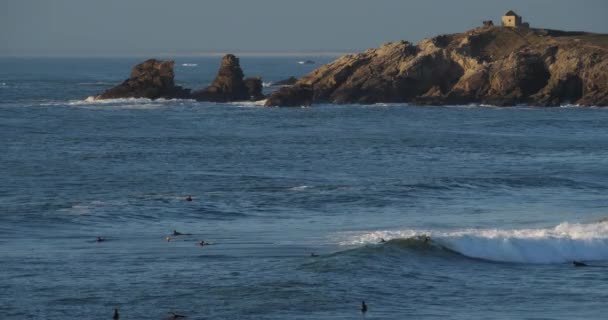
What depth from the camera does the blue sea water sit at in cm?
3197

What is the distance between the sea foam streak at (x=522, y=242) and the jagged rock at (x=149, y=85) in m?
70.2

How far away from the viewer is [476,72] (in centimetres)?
10481

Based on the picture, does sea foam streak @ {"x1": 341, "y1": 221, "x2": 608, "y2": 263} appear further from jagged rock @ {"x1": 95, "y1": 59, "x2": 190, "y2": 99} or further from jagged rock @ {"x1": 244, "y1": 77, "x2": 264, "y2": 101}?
jagged rock @ {"x1": 244, "y1": 77, "x2": 264, "y2": 101}

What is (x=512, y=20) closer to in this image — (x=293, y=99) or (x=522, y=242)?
(x=293, y=99)

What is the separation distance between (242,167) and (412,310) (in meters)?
31.2

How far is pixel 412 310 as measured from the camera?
30938mm

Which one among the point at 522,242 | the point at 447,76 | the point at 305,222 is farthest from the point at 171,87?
the point at 522,242

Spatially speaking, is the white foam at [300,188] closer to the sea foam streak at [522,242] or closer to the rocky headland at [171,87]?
the sea foam streak at [522,242]

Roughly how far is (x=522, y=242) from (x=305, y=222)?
8.01 metres

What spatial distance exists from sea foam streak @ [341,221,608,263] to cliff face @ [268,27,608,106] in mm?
60571

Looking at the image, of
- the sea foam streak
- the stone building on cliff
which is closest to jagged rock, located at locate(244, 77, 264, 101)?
the stone building on cliff

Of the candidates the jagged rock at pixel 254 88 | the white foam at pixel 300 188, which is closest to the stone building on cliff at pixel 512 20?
the jagged rock at pixel 254 88

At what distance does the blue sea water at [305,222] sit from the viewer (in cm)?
3197

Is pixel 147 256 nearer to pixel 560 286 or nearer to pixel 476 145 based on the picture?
pixel 560 286
